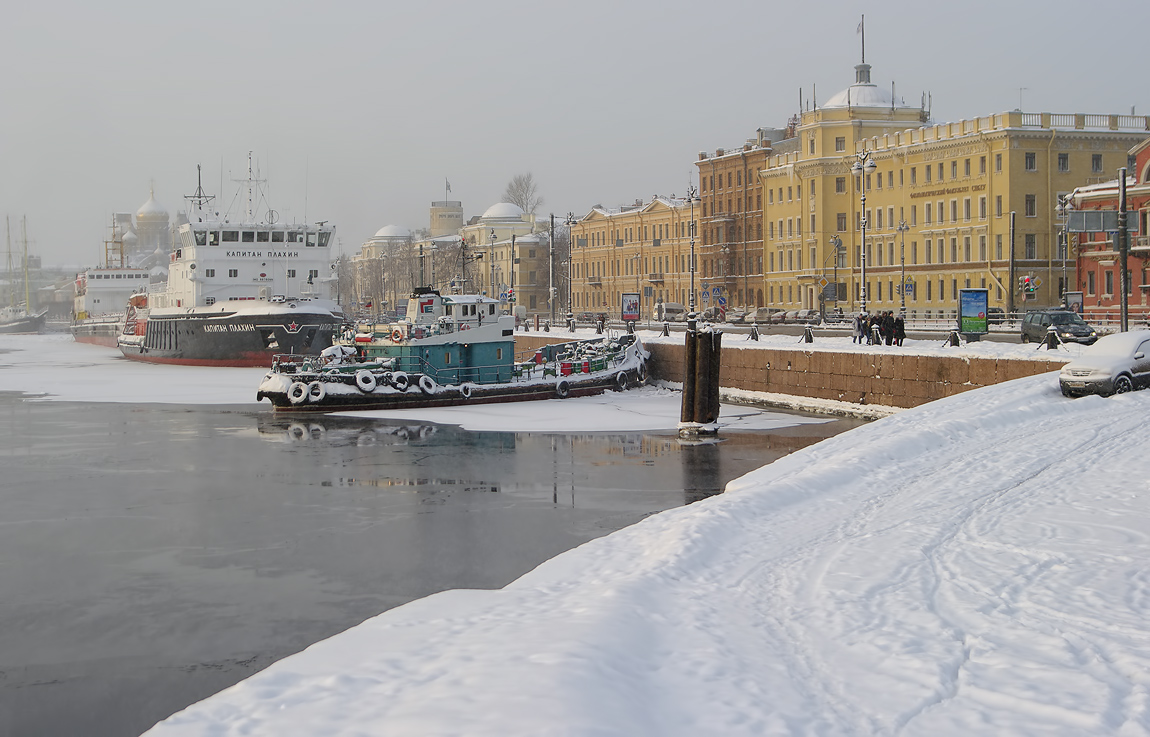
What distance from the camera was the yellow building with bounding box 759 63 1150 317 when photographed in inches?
2704

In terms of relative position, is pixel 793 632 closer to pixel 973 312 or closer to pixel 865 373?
pixel 865 373

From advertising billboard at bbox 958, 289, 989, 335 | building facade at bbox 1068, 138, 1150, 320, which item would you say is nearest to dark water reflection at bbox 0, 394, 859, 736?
advertising billboard at bbox 958, 289, 989, 335

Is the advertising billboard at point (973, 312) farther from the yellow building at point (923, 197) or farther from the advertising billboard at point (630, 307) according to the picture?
the yellow building at point (923, 197)

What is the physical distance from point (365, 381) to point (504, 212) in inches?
4050

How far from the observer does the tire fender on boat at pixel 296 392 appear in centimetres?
3484

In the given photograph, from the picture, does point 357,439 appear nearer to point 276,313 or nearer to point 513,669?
point 513,669

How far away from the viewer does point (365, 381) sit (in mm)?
36094

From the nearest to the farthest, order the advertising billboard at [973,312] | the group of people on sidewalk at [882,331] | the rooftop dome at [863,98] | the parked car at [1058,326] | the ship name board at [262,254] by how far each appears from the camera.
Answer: the advertising billboard at [973,312] < the group of people on sidewalk at [882,331] < the parked car at [1058,326] < the ship name board at [262,254] < the rooftop dome at [863,98]

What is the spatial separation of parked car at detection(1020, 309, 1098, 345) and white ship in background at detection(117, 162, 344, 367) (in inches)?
1345

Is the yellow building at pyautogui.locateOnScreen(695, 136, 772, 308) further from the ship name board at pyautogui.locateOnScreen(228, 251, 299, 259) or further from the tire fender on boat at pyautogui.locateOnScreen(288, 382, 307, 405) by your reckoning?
the tire fender on boat at pyautogui.locateOnScreen(288, 382, 307, 405)

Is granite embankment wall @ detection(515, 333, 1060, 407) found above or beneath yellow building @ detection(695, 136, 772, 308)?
beneath

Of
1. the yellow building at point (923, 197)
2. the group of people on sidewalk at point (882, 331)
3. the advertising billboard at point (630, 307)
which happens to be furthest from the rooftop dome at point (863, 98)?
the group of people on sidewalk at point (882, 331)

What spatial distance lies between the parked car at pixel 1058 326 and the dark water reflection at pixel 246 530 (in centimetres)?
1190

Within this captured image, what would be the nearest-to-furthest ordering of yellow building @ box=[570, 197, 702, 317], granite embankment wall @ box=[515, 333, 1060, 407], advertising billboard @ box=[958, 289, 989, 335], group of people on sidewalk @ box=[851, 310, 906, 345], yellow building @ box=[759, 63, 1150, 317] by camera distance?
granite embankment wall @ box=[515, 333, 1060, 407] < advertising billboard @ box=[958, 289, 989, 335] < group of people on sidewalk @ box=[851, 310, 906, 345] < yellow building @ box=[759, 63, 1150, 317] < yellow building @ box=[570, 197, 702, 317]
